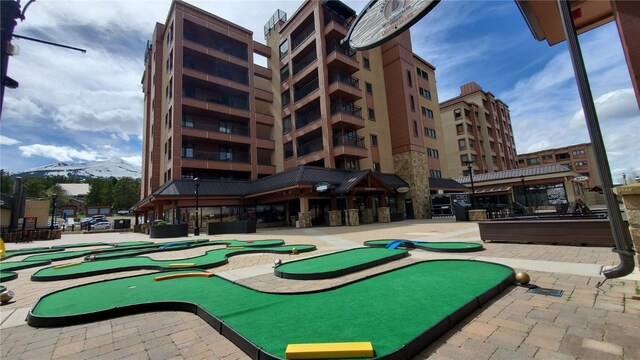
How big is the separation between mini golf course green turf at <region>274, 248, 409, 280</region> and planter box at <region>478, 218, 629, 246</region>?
13.5 ft

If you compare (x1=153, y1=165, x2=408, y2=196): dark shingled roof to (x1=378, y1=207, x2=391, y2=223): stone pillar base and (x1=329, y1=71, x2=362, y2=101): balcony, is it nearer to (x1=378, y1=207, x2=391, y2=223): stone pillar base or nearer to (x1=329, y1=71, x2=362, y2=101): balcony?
(x1=378, y1=207, x2=391, y2=223): stone pillar base

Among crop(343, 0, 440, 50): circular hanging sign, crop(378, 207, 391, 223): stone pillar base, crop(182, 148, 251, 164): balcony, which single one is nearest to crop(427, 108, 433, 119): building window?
crop(378, 207, 391, 223): stone pillar base

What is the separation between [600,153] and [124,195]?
315ft

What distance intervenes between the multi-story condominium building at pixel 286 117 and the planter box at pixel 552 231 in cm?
1472

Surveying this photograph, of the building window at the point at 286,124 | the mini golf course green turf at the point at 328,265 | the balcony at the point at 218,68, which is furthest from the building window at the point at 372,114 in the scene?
the mini golf course green turf at the point at 328,265

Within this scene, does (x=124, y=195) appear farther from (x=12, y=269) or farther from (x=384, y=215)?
(x=12, y=269)

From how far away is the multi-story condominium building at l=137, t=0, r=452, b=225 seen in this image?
2847 centimetres

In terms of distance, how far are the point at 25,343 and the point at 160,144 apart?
3490 centimetres


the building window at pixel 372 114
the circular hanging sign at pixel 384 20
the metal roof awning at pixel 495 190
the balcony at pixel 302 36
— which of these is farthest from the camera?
the metal roof awning at pixel 495 190

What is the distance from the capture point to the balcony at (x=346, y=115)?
1112 inches

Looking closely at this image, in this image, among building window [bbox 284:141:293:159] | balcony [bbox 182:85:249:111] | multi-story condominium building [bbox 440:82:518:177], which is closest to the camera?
balcony [bbox 182:85:249:111]

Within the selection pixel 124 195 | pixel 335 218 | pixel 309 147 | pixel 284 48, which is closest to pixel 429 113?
pixel 309 147

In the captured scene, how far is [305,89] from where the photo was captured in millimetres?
33250

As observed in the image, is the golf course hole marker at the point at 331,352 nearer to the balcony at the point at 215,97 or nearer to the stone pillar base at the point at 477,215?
the stone pillar base at the point at 477,215
